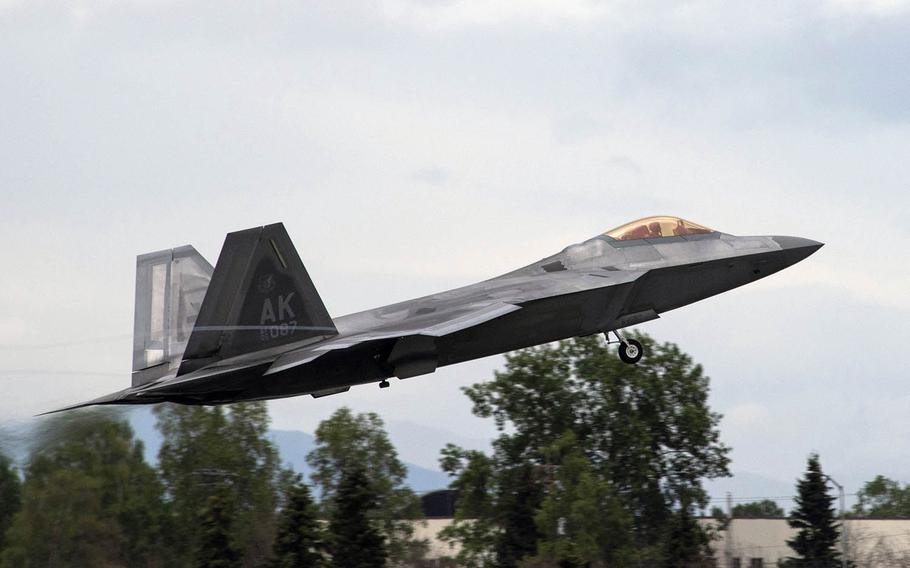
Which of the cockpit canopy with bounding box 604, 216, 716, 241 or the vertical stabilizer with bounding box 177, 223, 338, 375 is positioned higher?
the cockpit canopy with bounding box 604, 216, 716, 241

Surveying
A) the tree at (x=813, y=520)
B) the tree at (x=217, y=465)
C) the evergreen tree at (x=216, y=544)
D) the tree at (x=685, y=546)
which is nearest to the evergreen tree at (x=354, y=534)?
the evergreen tree at (x=216, y=544)

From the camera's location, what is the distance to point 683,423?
74.8 metres

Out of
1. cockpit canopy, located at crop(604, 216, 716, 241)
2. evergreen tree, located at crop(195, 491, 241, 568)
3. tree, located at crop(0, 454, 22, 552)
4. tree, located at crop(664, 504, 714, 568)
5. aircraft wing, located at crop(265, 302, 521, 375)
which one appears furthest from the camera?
tree, located at crop(664, 504, 714, 568)

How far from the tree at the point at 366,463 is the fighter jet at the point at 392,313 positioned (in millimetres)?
48890

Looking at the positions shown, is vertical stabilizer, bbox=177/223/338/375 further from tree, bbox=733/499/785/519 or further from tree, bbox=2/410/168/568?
tree, bbox=733/499/785/519

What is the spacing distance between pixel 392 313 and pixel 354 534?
93.8 feet

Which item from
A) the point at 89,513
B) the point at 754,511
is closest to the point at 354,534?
the point at 89,513

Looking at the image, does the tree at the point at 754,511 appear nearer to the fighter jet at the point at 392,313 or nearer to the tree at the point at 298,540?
the tree at the point at 298,540

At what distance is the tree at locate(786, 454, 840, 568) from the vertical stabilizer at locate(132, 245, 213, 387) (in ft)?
148

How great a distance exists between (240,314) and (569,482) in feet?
163

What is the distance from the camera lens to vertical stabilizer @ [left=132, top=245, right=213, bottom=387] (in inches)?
891

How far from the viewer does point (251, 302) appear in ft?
66.8

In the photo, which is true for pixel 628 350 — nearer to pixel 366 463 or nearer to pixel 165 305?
pixel 165 305

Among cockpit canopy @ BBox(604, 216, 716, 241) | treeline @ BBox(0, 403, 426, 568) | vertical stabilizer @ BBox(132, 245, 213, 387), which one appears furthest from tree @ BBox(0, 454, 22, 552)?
cockpit canopy @ BBox(604, 216, 716, 241)
